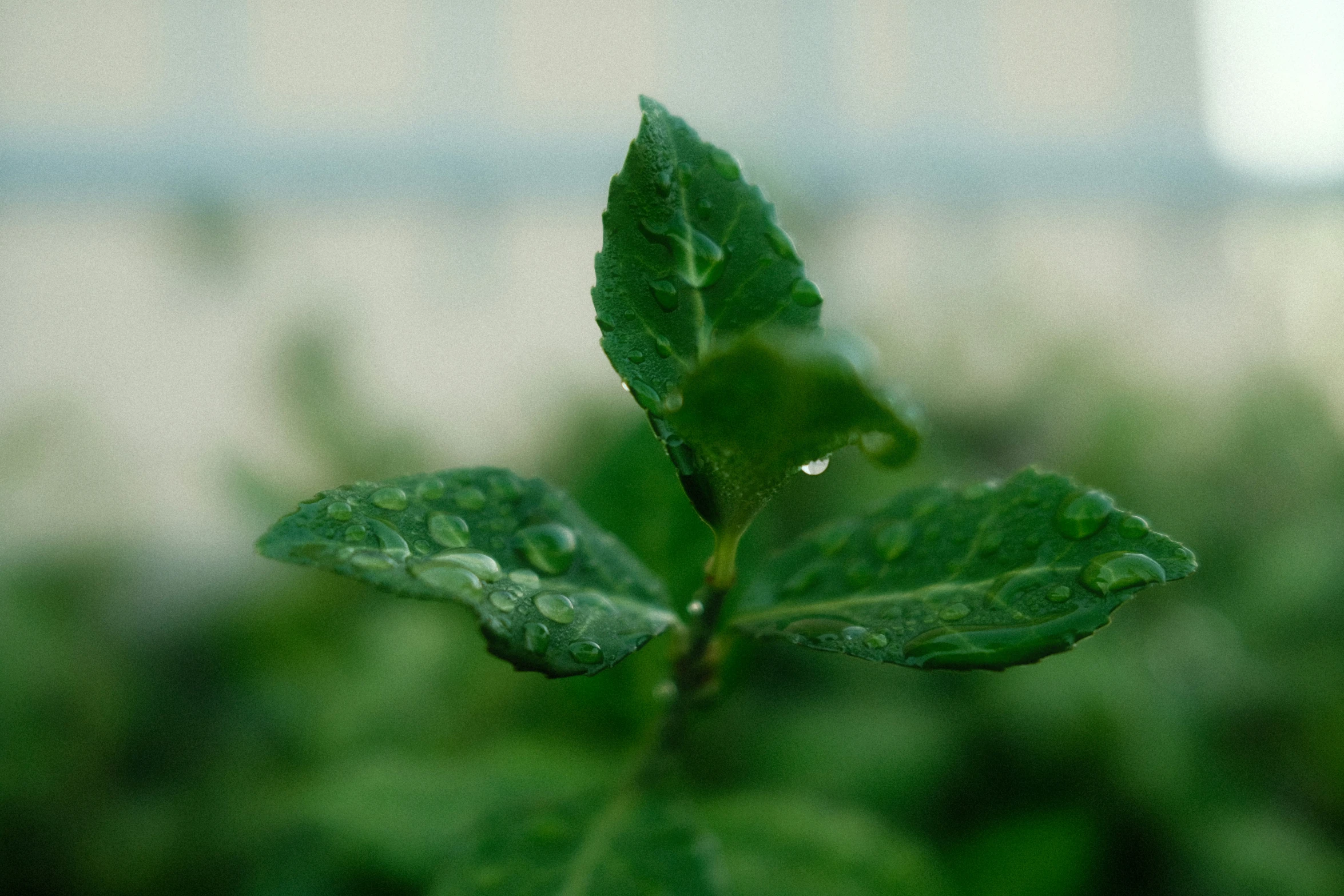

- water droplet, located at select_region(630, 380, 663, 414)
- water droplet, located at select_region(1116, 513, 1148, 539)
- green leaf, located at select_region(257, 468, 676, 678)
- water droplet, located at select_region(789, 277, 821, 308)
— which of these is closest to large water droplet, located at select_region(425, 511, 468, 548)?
green leaf, located at select_region(257, 468, 676, 678)

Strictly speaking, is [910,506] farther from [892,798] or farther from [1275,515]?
[1275,515]

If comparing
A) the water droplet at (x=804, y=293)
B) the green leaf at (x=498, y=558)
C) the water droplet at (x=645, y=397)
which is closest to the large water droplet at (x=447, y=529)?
the green leaf at (x=498, y=558)

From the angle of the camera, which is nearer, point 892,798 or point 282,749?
point 892,798

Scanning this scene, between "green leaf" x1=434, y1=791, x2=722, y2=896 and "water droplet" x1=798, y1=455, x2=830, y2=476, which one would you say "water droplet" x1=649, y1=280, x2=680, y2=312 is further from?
"green leaf" x1=434, y1=791, x2=722, y2=896

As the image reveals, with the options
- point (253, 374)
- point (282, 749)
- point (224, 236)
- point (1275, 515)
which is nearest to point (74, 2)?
point (224, 236)

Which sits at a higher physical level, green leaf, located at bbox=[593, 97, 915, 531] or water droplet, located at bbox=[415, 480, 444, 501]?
green leaf, located at bbox=[593, 97, 915, 531]
